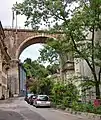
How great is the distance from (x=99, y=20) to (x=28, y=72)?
341 feet

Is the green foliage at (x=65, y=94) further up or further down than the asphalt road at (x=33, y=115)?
further up

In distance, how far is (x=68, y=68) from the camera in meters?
51.7

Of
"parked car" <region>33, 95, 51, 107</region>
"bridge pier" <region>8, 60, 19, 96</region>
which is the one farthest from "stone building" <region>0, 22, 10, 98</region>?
"parked car" <region>33, 95, 51, 107</region>

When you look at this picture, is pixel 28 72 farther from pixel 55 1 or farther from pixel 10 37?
pixel 55 1

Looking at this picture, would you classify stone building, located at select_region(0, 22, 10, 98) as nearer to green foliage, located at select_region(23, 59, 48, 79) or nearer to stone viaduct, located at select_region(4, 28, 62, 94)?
stone viaduct, located at select_region(4, 28, 62, 94)

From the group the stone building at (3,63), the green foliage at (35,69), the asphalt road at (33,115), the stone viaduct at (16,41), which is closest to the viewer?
the asphalt road at (33,115)

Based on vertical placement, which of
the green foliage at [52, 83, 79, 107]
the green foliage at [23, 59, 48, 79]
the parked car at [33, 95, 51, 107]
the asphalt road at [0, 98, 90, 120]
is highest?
the green foliage at [23, 59, 48, 79]

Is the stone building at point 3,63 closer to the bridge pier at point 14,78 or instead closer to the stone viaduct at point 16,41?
the bridge pier at point 14,78

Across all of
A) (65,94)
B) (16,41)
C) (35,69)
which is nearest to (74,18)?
(65,94)

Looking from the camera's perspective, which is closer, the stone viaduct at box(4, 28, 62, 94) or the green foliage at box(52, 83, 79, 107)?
the green foliage at box(52, 83, 79, 107)

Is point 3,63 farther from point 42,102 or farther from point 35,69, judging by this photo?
point 35,69

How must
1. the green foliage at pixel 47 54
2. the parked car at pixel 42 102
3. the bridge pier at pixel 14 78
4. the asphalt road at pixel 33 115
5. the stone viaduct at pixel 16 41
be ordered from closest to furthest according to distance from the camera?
the asphalt road at pixel 33 115
the green foliage at pixel 47 54
the parked car at pixel 42 102
the stone viaduct at pixel 16 41
the bridge pier at pixel 14 78

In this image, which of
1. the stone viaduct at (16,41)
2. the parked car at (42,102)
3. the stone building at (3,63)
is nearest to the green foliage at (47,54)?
the parked car at (42,102)

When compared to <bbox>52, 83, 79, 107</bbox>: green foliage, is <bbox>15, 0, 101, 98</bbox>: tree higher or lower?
higher
